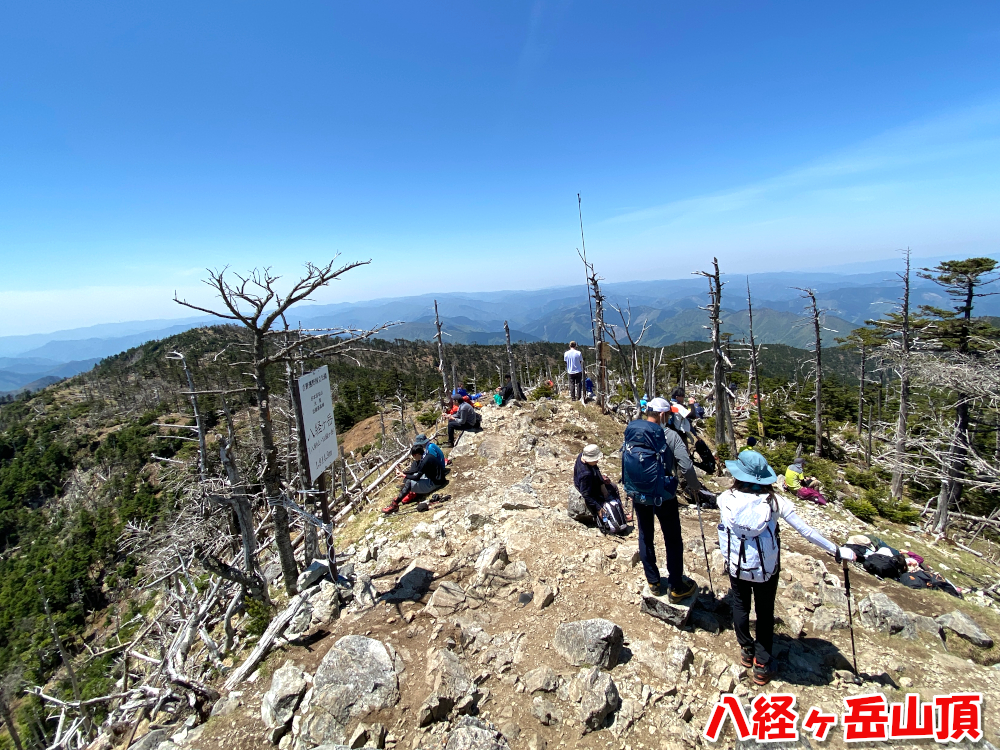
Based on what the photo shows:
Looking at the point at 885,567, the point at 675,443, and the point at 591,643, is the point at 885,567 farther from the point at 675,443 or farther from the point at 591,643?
the point at 591,643

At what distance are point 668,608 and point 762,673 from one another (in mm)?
996

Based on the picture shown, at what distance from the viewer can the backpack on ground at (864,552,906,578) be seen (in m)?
6.62

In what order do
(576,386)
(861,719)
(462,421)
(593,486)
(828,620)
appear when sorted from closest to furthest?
(861,719)
(828,620)
(593,486)
(462,421)
(576,386)

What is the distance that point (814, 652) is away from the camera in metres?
4.50

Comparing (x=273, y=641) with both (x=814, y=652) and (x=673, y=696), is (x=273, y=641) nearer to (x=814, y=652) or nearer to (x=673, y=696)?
(x=673, y=696)

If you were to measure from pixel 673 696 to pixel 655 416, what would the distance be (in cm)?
287

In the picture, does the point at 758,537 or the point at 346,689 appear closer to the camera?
the point at 758,537

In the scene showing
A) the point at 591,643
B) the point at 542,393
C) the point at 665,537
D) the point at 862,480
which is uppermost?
the point at 665,537

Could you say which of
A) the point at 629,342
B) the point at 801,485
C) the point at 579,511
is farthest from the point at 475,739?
the point at 801,485

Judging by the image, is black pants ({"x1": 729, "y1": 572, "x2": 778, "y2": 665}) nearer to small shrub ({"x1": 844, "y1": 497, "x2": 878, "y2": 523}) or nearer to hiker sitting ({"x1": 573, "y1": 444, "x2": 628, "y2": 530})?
hiker sitting ({"x1": 573, "y1": 444, "x2": 628, "y2": 530})

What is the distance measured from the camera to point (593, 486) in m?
6.87

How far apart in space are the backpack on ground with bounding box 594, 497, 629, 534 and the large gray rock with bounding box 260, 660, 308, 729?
4.59 m

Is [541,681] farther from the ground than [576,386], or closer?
closer

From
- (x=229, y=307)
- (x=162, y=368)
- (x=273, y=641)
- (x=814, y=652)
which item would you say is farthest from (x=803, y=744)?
(x=162, y=368)
